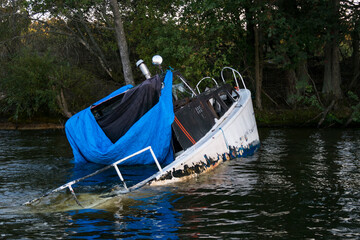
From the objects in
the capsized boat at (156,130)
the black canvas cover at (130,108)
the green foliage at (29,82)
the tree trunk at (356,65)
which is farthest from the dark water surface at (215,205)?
the tree trunk at (356,65)

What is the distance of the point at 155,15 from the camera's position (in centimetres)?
2192

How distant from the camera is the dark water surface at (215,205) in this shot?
20.4 feet

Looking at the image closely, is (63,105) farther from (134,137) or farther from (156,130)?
(156,130)

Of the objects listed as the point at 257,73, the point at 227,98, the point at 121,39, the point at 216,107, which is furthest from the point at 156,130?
the point at 257,73

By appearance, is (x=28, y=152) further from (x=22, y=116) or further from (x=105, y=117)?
(x=22, y=116)

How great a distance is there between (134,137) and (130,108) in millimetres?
698

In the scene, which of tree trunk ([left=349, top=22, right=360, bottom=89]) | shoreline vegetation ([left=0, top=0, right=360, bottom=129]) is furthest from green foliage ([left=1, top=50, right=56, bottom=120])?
tree trunk ([left=349, top=22, right=360, bottom=89])

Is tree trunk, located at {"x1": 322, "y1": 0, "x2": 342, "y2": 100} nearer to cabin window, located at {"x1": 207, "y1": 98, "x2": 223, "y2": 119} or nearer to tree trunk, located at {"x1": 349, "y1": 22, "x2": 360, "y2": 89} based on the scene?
tree trunk, located at {"x1": 349, "y1": 22, "x2": 360, "y2": 89}

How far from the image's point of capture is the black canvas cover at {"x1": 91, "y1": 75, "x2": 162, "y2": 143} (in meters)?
10.0

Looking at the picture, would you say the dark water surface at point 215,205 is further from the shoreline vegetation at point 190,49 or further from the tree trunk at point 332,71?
the tree trunk at point 332,71

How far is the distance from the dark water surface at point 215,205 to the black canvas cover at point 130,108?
55.1 inches

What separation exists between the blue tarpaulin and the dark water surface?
32.6 inches

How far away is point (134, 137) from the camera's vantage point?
9883 mm

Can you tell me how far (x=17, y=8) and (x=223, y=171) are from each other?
1419 cm
